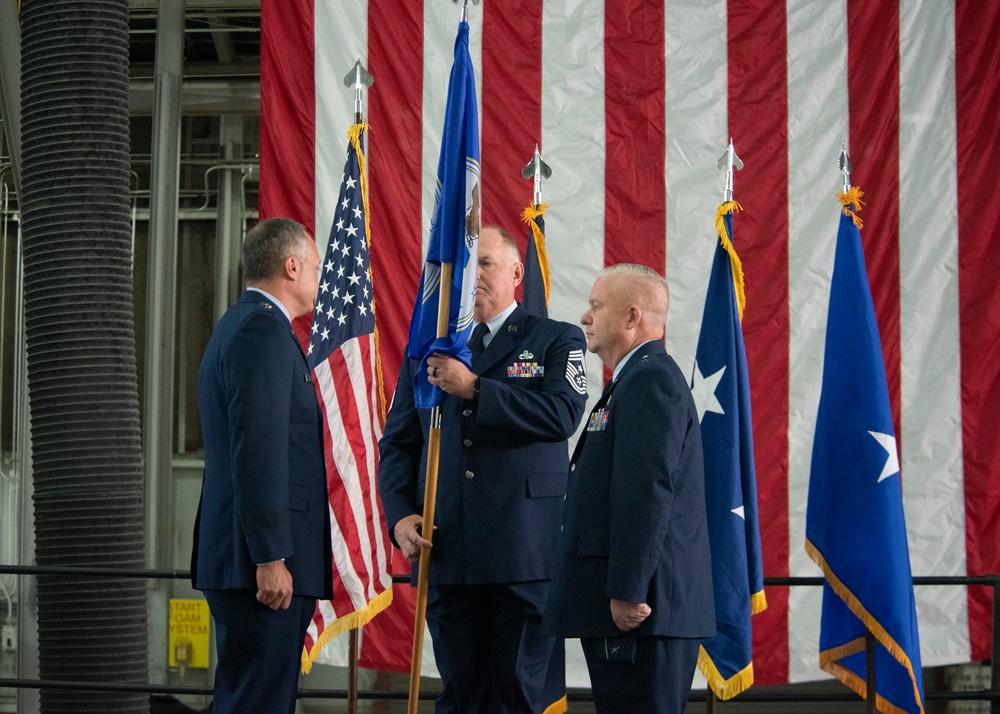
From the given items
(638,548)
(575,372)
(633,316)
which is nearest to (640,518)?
(638,548)

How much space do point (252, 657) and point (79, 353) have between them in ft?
6.07

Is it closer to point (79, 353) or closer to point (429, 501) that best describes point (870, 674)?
point (429, 501)

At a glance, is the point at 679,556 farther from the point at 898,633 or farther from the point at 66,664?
the point at 66,664

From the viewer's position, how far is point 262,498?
7.47 ft

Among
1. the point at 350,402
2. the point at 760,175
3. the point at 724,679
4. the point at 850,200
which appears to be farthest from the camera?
the point at 760,175

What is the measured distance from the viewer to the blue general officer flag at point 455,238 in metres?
2.52

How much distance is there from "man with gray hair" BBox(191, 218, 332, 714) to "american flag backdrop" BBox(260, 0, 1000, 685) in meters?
1.72

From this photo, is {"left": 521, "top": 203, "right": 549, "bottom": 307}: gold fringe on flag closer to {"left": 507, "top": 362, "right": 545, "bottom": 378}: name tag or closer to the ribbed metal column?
{"left": 507, "top": 362, "right": 545, "bottom": 378}: name tag

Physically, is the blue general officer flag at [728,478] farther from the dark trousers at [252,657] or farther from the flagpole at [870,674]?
the dark trousers at [252,657]

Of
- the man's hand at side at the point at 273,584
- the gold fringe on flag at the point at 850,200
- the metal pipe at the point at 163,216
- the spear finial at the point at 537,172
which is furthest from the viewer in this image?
the metal pipe at the point at 163,216

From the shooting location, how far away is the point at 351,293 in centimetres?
334

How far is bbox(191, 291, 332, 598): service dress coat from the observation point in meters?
2.29

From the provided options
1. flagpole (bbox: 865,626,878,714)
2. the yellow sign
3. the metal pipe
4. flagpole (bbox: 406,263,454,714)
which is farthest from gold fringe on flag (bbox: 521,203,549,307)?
the yellow sign

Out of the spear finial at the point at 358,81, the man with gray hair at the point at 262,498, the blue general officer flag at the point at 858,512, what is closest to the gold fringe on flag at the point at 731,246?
the blue general officer flag at the point at 858,512
